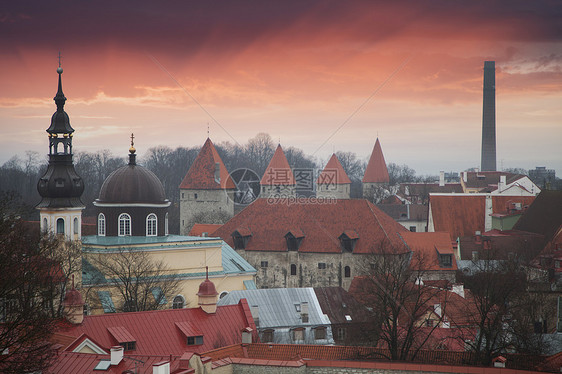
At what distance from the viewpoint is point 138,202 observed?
47375mm

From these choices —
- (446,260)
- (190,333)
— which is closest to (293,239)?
(446,260)

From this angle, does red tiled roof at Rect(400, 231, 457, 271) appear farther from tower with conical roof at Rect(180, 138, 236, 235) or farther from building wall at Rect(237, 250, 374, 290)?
tower with conical roof at Rect(180, 138, 236, 235)

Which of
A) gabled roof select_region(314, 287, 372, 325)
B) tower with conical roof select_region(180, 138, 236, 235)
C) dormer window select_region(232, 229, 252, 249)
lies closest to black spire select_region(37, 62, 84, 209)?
gabled roof select_region(314, 287, 372, 325)

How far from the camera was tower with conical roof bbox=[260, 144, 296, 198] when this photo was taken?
3228 inches

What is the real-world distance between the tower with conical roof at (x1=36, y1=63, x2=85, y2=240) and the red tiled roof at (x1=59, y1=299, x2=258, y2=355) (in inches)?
381

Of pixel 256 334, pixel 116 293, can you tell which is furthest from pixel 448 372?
pixel 116 293

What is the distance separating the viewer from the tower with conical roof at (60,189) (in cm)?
4222

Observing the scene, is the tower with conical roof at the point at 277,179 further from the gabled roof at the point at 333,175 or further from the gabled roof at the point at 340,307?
the gabled roof at the point at 340,307

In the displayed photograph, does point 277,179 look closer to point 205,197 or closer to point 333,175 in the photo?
point 205,197

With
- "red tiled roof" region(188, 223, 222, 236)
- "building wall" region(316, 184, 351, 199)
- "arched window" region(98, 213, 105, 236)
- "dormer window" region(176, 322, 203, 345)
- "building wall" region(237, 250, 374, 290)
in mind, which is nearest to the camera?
"dormer window" region(176, 322, 203, 345)

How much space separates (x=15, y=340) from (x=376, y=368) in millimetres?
10076

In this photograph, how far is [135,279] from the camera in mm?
44000

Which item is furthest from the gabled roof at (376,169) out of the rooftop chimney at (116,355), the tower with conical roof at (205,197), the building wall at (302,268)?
the rooftop chimney at (116,355)

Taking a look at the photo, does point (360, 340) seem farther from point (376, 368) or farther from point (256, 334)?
point (376, 368)
